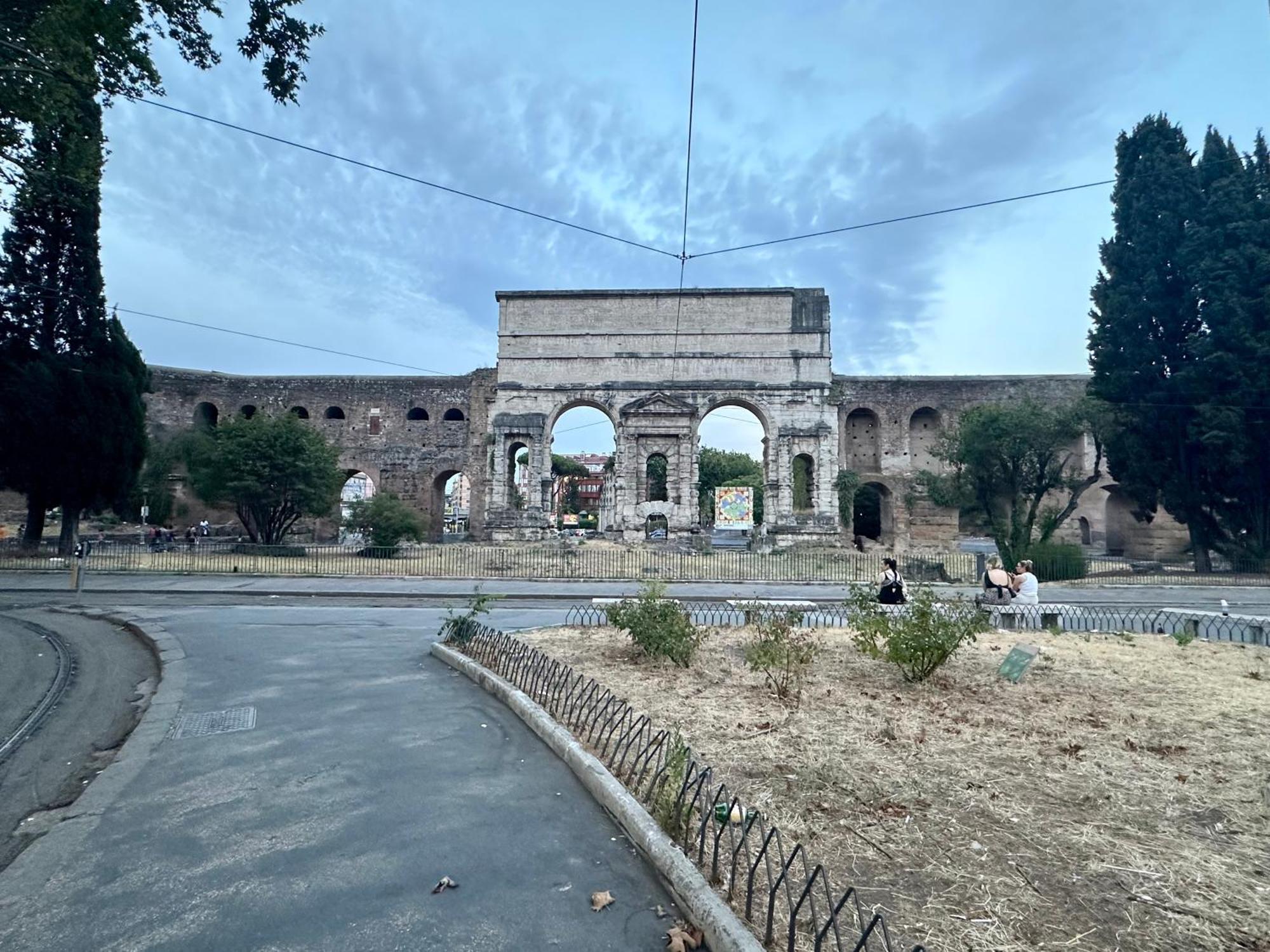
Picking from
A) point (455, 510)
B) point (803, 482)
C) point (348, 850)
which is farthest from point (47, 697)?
point (455, 510)

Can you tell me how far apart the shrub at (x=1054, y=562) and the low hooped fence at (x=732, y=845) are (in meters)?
20.1

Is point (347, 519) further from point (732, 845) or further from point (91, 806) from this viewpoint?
point (732, 845)

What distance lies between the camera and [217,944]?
2668 mm

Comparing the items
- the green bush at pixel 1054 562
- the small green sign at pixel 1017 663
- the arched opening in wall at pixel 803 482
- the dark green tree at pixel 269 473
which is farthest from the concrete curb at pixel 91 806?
the arched opening in wall at pixel 803 482

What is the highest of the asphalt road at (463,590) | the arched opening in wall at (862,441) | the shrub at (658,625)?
the arched opening in wall at (862,441)

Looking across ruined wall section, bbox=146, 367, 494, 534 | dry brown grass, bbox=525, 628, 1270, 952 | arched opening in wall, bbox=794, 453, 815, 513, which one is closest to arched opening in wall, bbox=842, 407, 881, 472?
arched opening in wall, bbox=794, 453, 815, 513

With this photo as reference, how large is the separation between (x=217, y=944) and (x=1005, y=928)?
10.0ft

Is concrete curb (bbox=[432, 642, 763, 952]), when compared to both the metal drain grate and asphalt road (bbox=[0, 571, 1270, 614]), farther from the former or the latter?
asphalt road (bbox=[0, 571, 1270, 614])

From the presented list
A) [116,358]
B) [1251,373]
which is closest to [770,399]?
[1251,373]

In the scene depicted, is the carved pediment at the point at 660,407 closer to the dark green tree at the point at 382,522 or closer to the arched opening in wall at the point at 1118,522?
the dark green tree at the point at 382,522

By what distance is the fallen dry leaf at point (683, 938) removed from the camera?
261 cm

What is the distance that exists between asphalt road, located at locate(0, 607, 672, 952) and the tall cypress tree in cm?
2611

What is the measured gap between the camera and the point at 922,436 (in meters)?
36.9

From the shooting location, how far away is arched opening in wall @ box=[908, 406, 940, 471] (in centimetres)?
3653
